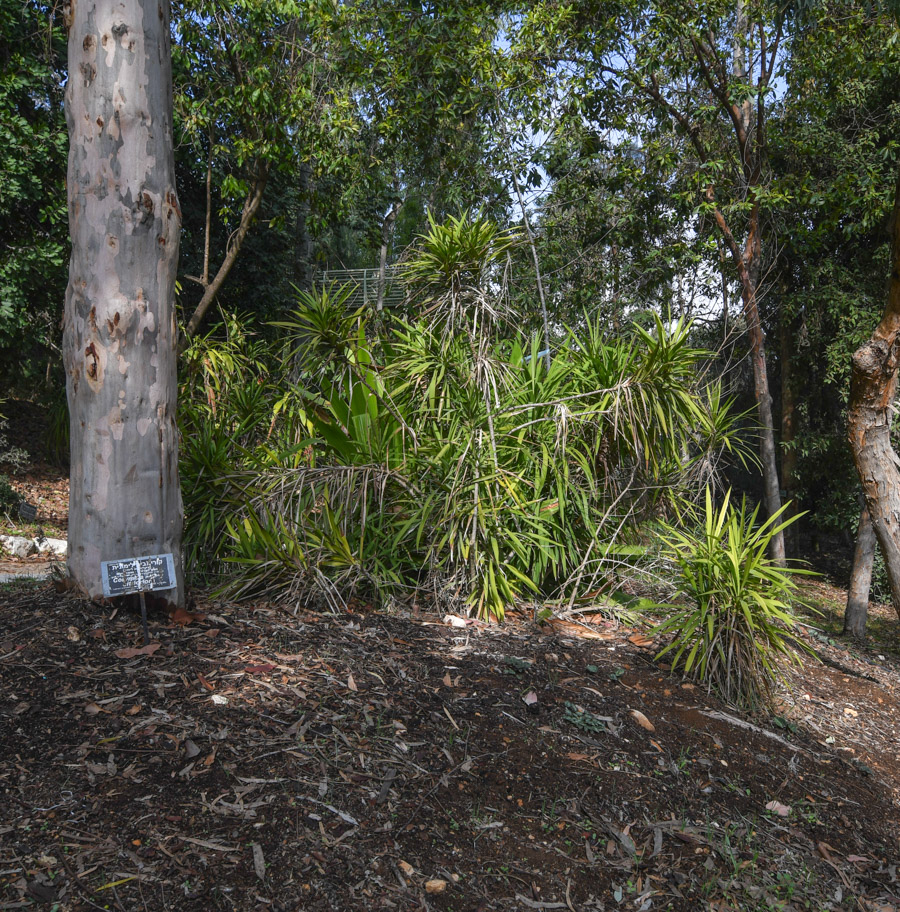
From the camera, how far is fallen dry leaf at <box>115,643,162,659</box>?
3.12 m

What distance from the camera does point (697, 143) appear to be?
9242mm

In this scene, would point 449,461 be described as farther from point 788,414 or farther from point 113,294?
point 788,414

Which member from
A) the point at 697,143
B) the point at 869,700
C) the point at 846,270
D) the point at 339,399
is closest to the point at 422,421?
the point at 339,399

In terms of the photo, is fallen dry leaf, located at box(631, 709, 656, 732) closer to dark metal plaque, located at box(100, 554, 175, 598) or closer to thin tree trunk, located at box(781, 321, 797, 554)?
dark metal plaque, located at box(100, 554, 175, 598)

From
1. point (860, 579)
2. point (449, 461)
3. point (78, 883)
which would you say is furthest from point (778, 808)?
point (860, 579)

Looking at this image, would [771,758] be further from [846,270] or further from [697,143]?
[846,270]

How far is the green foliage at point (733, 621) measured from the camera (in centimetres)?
384

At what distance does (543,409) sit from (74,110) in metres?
2.91

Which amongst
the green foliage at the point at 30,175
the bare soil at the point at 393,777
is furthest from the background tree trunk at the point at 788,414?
the green foliage at the point at 30,175

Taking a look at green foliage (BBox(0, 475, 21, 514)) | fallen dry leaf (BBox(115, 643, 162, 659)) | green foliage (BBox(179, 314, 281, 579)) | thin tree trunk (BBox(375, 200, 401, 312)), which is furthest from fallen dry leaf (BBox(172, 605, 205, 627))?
green foliage (BBox(0, 475, 21, 514))

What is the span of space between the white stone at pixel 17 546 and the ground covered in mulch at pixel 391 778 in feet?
11.8

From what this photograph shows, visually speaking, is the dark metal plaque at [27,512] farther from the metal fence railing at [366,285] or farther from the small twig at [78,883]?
the small twig at [78,883]

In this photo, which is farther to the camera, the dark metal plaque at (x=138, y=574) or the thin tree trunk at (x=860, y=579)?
the thin tree trunk at (x=860, y=579)

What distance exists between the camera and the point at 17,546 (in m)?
7.25
